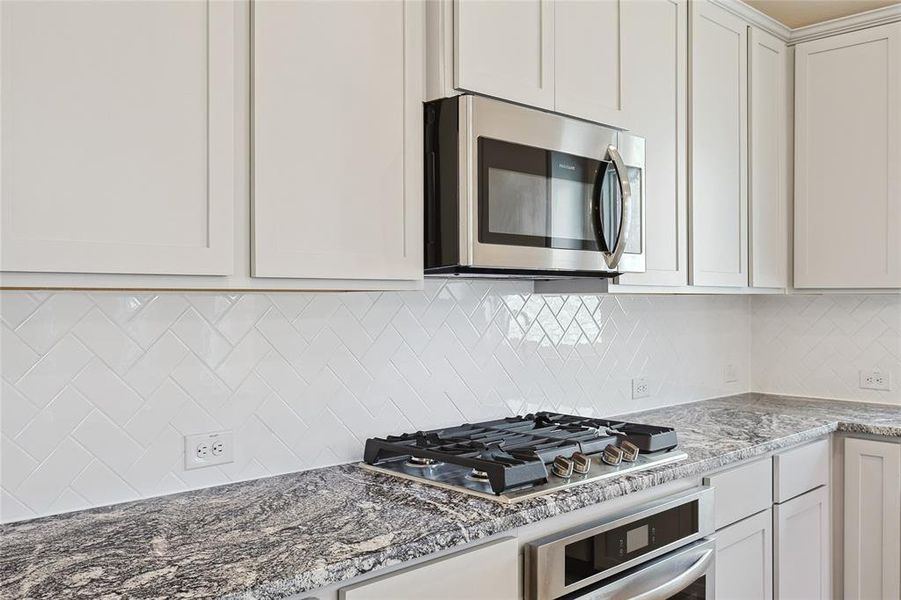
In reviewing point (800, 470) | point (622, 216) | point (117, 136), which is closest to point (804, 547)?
point (800, 470)

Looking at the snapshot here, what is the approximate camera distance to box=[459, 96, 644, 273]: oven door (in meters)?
1.81

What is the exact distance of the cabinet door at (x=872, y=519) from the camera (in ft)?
8.61

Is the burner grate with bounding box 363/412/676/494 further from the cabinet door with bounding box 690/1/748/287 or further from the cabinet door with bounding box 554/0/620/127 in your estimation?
the cabinet door with bounding box 554/0/620/127

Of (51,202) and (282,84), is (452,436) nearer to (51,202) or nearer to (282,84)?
(282,84)

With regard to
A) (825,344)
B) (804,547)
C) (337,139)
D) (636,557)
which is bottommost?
(804,547)

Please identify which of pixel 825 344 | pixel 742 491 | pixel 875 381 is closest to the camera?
pixel 742 491

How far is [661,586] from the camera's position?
1906 mm

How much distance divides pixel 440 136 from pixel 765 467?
1499 millimetres

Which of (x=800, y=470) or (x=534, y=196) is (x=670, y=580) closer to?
(x=800, y=470)

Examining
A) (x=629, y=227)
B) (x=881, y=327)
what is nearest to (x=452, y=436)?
(x=629, y=227)

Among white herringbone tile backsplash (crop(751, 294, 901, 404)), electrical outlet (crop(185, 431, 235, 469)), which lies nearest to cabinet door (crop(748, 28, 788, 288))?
white herringbone tile backsplash (crop(751, 294, 901, 404))

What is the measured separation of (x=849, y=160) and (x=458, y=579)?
251 cm

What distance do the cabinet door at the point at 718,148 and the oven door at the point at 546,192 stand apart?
492 mm

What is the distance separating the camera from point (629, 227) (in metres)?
2.16
